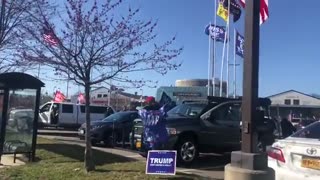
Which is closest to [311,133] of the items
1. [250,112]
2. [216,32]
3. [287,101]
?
[250,112]

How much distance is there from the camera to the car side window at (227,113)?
14.7 metres

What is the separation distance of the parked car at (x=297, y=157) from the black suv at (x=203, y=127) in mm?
5305

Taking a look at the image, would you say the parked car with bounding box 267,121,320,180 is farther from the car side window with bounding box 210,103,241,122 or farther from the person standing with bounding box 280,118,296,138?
the person standing with bounding box 280,118,296,138

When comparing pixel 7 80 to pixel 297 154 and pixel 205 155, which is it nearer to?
pixel 205 155

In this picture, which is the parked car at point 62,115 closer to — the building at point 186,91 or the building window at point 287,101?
the building at point 186,91

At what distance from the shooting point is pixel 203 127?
14336mm

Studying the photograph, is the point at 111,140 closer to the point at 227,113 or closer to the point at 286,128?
the point at 286,128

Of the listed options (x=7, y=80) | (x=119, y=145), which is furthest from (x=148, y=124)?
(x=119, y=145)

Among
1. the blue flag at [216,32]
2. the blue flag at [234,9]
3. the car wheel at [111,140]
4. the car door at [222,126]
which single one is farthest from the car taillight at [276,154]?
the blue flag at [216,32]

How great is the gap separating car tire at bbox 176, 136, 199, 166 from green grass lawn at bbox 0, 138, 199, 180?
3.73 feet

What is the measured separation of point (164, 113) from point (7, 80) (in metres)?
4.17

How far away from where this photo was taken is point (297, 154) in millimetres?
7953

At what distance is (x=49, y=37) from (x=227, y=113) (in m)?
5.71

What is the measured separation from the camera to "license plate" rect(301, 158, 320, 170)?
300 inches
